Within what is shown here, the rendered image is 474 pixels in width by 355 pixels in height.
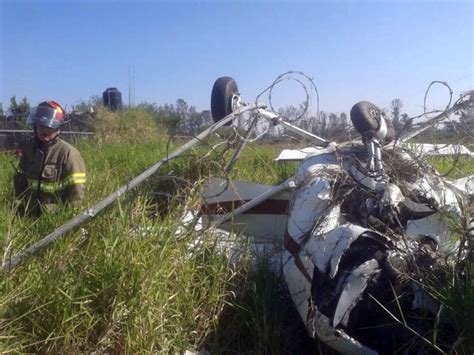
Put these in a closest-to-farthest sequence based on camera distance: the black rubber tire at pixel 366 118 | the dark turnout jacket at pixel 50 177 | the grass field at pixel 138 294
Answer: the grass field at pixel 138 294, the black rubber tire at pixel 366 118, the dark turnout jacket at pixel 50 177

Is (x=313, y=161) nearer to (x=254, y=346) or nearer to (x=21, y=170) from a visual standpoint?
(x=254, y=346)

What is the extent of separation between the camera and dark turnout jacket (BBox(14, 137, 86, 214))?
4770 millimetres

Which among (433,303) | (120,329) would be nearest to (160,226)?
(120,329)

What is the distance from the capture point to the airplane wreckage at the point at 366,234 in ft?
10.0

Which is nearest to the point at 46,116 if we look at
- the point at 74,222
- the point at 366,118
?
the point at 74,222

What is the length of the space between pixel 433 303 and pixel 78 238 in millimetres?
2294

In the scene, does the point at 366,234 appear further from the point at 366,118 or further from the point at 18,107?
the point at 18,107

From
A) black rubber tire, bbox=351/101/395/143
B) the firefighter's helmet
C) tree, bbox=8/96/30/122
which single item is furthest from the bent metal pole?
tree, bbox=8/96/30/122

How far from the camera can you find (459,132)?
4121 millimetres

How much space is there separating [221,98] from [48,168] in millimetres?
1781

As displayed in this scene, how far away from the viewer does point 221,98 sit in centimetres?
546

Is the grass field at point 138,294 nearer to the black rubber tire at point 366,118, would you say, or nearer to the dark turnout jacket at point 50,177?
the dark turnout jacket at point 50,177

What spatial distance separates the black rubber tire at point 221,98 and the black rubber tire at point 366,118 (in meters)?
1.50

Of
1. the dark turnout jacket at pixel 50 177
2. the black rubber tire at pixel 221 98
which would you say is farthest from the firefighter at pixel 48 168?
the black rubber tire at pixel 221 98
